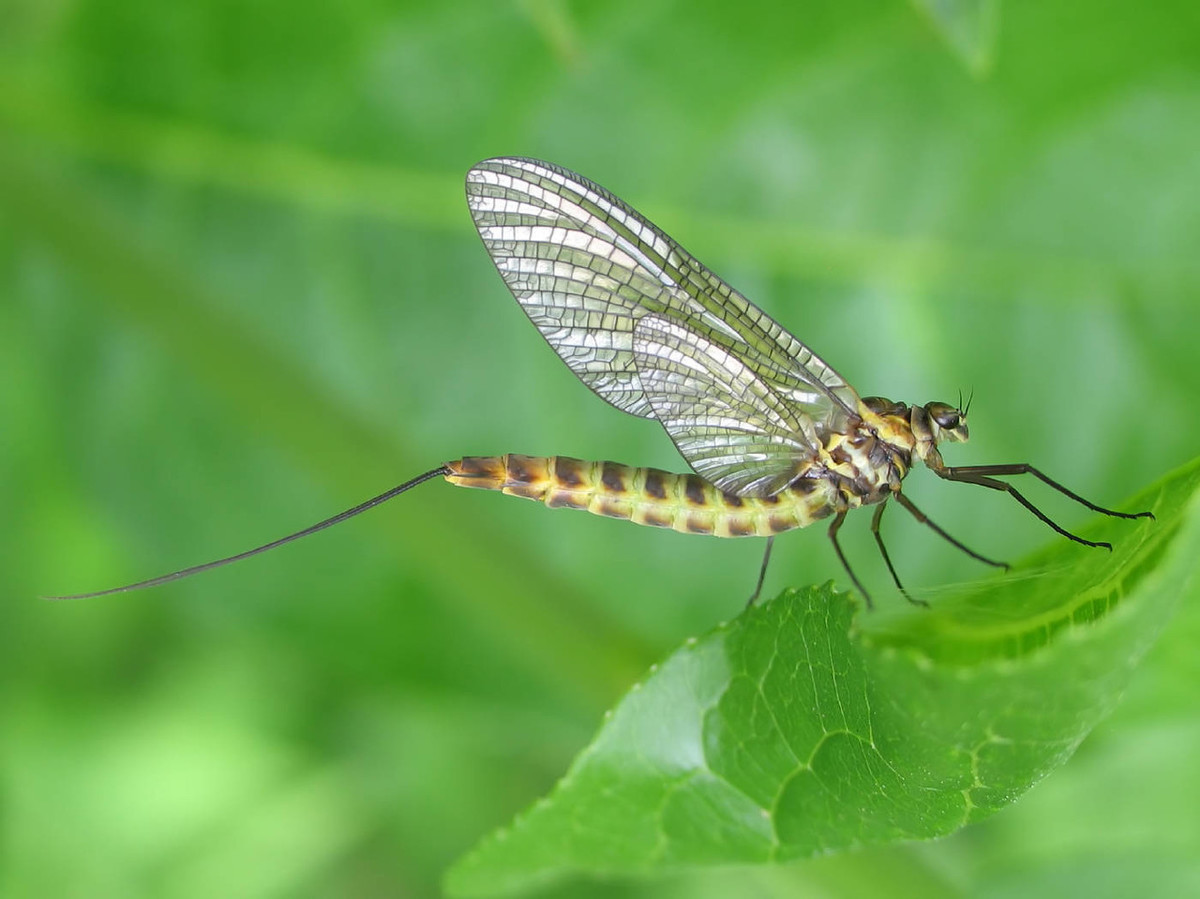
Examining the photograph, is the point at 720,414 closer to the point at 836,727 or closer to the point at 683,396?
the point at 683,396

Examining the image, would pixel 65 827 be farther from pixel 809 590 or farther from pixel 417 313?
pixel 809 590

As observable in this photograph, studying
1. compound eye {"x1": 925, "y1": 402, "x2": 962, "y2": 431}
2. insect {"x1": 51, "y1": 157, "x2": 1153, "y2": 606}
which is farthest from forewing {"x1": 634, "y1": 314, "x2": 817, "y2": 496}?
compound eye {"x1": 925, "y1": 402, "x2": 962, "y2": 431}

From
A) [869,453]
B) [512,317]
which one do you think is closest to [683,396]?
[869,453]

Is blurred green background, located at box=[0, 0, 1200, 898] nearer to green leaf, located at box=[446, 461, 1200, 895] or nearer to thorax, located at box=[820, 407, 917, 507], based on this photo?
thorax, located at box=[820, 407, 917, 507]

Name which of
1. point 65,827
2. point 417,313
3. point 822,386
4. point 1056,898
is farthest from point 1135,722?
point 65,827

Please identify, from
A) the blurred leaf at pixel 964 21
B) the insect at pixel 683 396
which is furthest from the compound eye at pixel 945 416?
the blurred leaf at pixel 964 21

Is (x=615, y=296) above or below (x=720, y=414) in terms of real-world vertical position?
above
